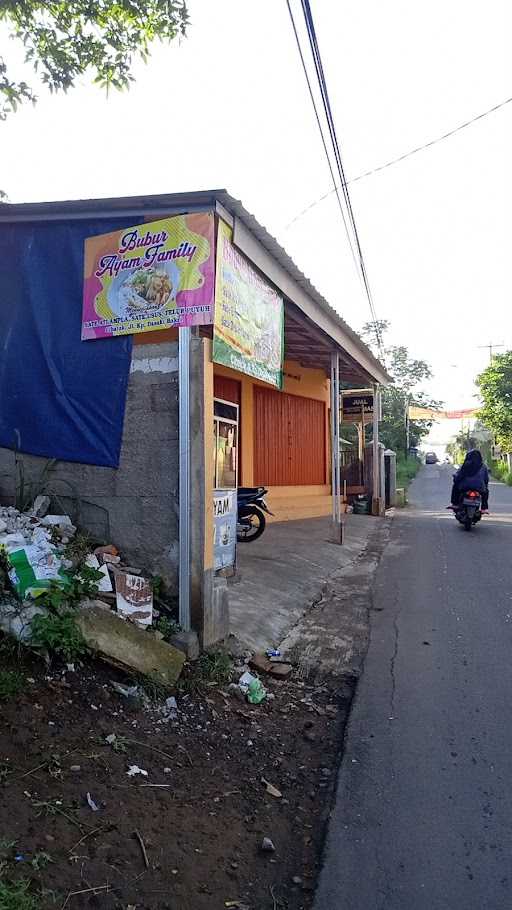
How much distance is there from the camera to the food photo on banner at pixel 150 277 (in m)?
5.46

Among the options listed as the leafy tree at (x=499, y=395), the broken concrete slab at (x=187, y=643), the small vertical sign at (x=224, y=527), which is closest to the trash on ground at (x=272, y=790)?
the broken concrete slab at (x=187, y=643)

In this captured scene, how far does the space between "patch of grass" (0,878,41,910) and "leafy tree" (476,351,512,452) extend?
32805mm

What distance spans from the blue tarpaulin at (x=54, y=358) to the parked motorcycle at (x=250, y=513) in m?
3.99

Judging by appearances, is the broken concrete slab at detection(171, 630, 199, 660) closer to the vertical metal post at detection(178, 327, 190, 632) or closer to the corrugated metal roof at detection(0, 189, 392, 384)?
the vertical metal post at detection(178, 327, 190, 632)

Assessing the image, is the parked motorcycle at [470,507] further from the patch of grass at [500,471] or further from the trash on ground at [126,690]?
the patch of grass at [500,471]

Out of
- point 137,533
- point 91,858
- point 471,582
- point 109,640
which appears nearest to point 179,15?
point 137,533

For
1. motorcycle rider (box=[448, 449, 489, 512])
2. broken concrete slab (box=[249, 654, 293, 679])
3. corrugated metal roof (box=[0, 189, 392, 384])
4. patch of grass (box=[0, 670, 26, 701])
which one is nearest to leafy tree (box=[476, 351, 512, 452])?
motorcycle rider (box=[448, 449, 489, 512])

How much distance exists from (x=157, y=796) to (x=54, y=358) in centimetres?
382

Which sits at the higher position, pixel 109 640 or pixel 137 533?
pixel 137 533

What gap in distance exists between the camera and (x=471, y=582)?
8.66 meters

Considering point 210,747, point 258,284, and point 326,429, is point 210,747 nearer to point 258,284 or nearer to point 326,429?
point 258,284

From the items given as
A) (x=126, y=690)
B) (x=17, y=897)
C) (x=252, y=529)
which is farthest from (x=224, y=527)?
(x=252, y=529)

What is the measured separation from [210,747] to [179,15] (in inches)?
232

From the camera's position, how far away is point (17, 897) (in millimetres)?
2367
